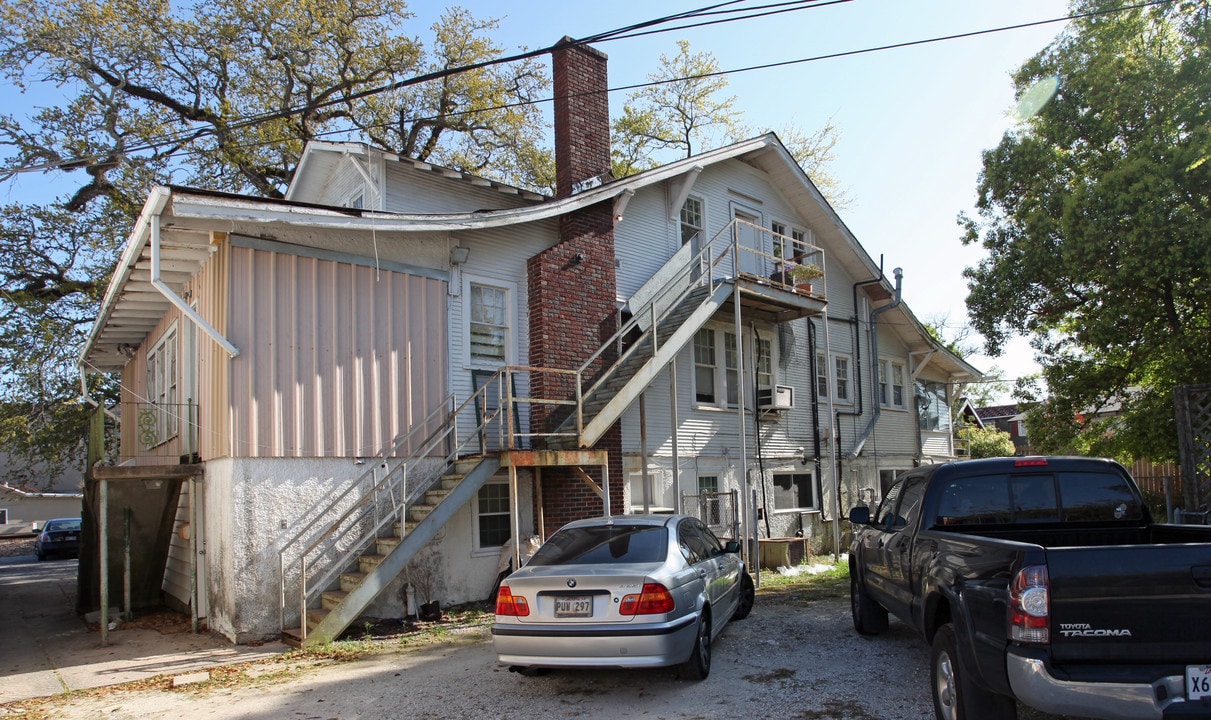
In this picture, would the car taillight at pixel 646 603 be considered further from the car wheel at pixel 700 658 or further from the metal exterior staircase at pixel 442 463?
the metal exterior staircase at pixel 442 463

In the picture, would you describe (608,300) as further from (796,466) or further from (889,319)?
(889,319)

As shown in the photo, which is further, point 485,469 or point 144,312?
point 144,312

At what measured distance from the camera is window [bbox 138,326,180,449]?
13266mm

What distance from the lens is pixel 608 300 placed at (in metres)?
14.2

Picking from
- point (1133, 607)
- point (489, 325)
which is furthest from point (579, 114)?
point (1133, 607)

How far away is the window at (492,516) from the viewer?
12505 millimetres

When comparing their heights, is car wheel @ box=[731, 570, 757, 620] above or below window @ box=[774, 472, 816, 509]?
below

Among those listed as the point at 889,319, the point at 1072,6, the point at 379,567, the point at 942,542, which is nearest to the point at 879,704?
the point at 942,542

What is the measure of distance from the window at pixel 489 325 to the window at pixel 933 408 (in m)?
13.8

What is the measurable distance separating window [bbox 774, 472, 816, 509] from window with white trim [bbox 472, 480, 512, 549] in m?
6.77

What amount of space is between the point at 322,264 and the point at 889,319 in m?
15.1

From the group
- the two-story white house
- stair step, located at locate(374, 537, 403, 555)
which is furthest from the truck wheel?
stair step, located at locate(374, 537, 403, 555)

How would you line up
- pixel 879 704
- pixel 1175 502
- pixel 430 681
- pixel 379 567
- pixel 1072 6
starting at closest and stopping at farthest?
pixel 879 704 → pixel 430 681 → pixel 379 567 → pixel 1072 6 → pixel 1175 502

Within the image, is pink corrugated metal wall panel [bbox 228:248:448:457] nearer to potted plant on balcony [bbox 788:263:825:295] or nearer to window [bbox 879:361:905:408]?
potted plant on balcony [bbox 788:263:825:295]
